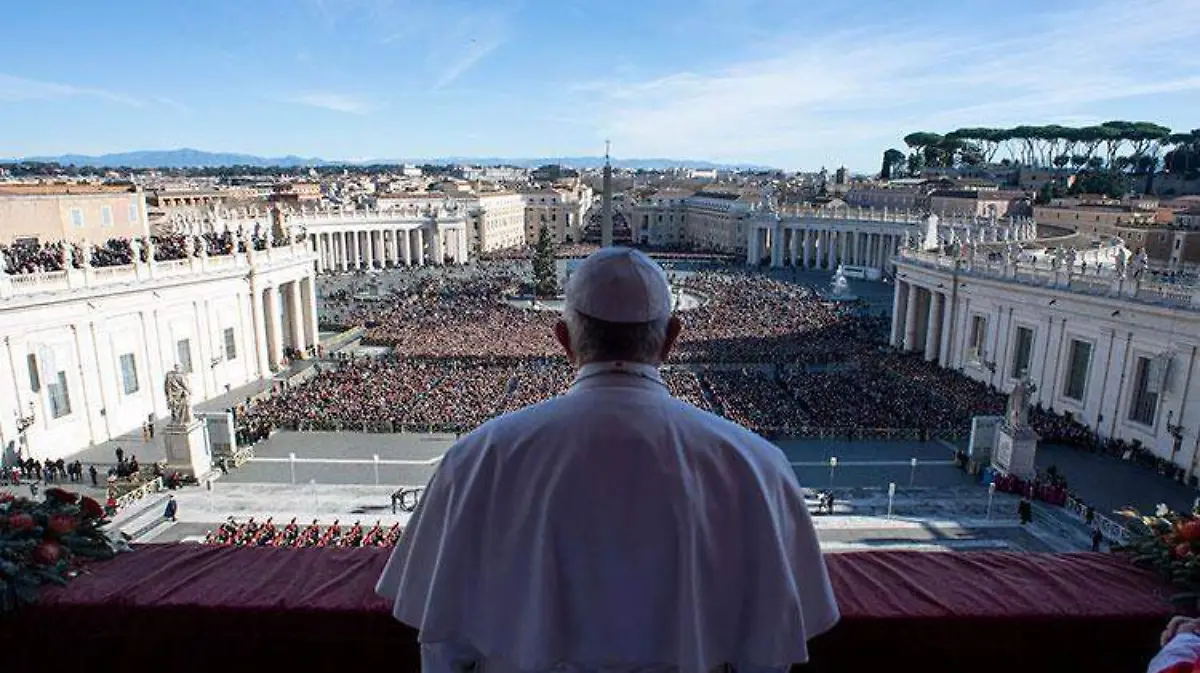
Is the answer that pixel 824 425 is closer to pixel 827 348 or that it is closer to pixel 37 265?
pixel 827 348

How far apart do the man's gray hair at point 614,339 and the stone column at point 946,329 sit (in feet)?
130

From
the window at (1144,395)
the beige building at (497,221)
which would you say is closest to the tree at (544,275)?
the beige building at (497,221)

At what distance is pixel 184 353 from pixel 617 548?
115ft

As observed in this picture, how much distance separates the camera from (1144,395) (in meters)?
26.5

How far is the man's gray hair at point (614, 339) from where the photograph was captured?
6.97ft

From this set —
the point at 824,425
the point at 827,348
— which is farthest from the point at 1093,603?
the point at 827,348

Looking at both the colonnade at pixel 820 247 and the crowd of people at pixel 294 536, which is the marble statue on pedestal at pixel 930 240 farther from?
the crowd of people at pixel 294 536

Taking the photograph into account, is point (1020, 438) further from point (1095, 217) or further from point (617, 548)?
point (1095, 217)

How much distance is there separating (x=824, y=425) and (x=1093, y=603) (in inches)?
961

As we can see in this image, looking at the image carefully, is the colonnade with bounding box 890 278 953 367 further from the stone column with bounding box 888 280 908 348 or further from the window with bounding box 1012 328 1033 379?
the window with bounding box 1012 328 1033 379

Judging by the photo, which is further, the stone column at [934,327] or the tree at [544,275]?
the tree at [544,275]

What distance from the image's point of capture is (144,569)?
4.14 m

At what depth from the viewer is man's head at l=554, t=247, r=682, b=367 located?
83.6 inches

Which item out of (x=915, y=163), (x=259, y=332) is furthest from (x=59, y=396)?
(x=915, y=163)
